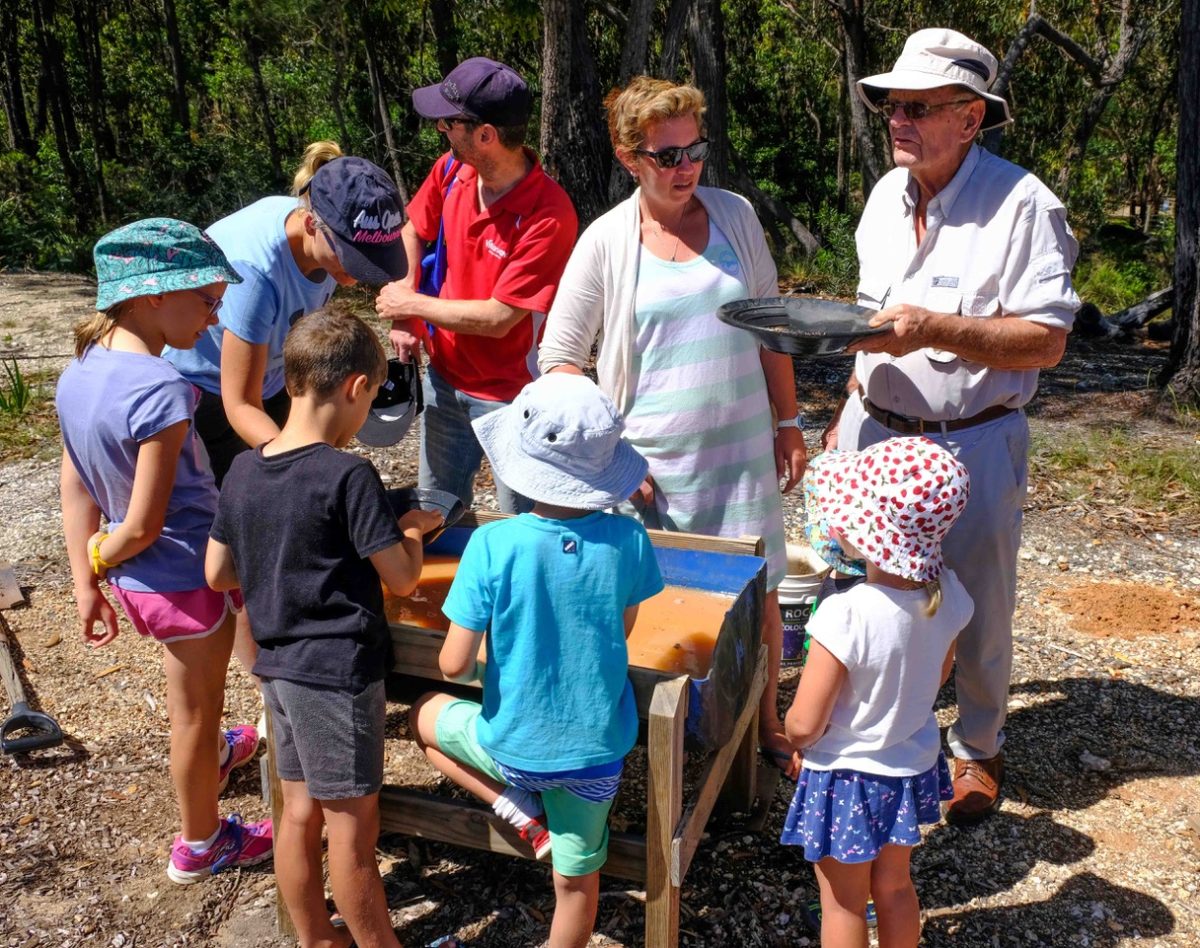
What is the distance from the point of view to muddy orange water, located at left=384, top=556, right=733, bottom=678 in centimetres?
263

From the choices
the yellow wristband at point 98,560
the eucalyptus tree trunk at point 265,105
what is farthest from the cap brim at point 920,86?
the eucalyptus tree trunk at point 265,105

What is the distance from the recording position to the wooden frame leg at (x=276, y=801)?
255 cm

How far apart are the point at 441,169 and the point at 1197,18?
5638mm

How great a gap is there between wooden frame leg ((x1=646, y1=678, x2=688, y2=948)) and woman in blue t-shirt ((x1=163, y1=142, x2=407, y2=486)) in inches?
50.9

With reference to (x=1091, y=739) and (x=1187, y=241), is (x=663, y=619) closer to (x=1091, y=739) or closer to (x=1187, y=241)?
(x=1091, y=739)

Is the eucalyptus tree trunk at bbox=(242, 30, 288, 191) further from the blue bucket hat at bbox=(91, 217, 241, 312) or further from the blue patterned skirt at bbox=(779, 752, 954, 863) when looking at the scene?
the blue patterned skirt at bbox=(779, 752, 954, 863)

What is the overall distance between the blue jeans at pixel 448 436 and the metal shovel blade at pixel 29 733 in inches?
59.1

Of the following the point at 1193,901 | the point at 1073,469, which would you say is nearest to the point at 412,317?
the point at 1193,901

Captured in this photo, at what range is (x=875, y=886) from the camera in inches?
93.3

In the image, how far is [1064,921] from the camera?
2.83 meters

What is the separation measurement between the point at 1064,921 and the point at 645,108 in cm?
239

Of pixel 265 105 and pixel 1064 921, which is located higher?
pixel 265 105

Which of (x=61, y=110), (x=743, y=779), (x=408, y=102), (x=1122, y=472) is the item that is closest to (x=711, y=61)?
(x=1122, y=472)

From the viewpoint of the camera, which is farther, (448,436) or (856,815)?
(448,436)
